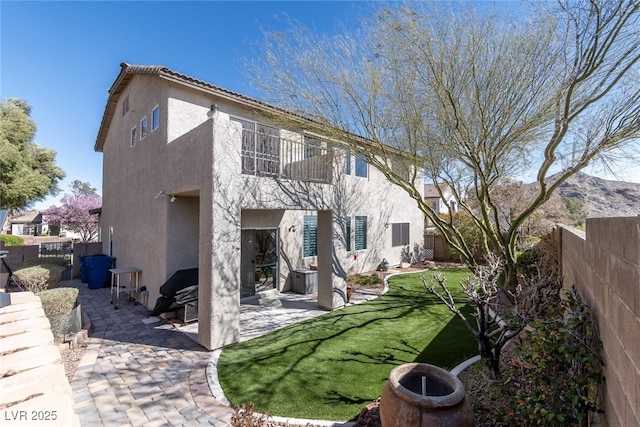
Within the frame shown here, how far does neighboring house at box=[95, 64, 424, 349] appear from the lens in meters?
8.15

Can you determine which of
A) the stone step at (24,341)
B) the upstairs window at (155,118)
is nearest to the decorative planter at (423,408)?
the stone step at (24,341)

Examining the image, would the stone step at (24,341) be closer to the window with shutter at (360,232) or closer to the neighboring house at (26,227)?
the window with shutter at (360,232)

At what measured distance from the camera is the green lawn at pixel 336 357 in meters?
5.67

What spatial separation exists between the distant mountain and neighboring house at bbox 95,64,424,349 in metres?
A: 7.55

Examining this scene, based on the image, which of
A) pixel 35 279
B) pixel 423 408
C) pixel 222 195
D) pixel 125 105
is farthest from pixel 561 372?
pixel 125 105

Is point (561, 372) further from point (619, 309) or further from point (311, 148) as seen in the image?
point (311, 148)

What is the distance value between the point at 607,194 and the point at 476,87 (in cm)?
486

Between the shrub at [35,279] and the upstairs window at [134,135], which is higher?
the upstairs window at [134,135]

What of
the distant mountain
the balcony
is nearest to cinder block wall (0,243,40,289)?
the balcony

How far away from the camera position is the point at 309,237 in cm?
1531

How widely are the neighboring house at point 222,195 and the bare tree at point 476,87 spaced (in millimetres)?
1715

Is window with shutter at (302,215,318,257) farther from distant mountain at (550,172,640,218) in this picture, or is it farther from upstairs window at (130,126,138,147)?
distant mountain at (550,172,640,218)

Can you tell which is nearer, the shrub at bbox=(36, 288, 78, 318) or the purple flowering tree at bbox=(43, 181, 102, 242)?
the shrub at bbox=(36, 288, 78, 318)

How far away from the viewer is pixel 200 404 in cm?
561
